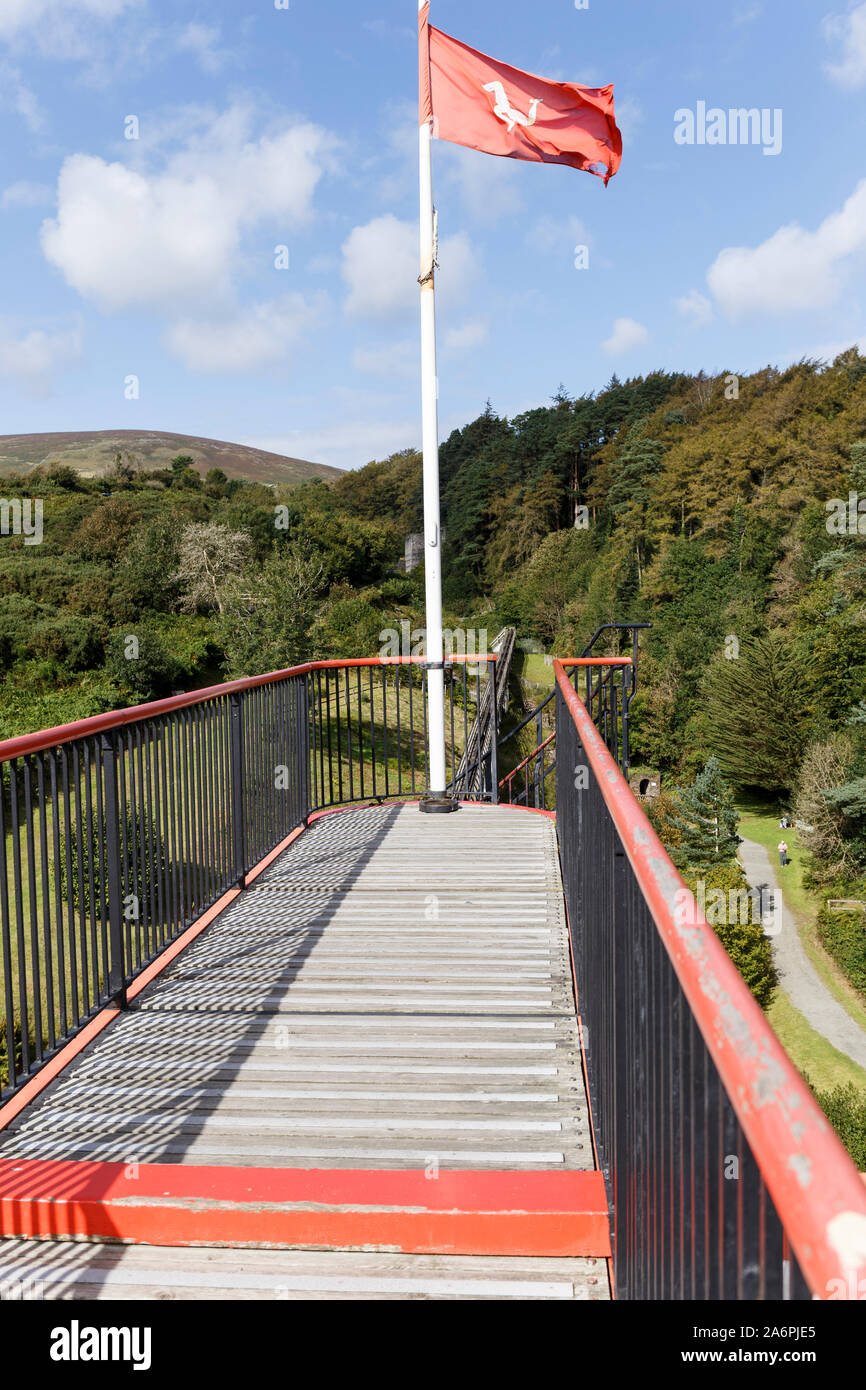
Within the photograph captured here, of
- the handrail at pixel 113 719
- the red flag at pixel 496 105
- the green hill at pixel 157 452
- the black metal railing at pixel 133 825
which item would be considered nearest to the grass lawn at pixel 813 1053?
the black metal railing at pixel 133 825

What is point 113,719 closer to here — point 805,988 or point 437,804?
point 437,804

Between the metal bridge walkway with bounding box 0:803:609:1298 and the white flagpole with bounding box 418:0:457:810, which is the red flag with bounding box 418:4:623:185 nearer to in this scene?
the white flagpole with bounding box 418:0:457:810

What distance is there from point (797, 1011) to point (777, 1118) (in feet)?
98.9

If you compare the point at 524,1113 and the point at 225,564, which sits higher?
the point at 225,564

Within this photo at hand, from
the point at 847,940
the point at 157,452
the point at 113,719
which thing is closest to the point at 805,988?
the point at 847,940

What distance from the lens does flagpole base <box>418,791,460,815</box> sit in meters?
7.27

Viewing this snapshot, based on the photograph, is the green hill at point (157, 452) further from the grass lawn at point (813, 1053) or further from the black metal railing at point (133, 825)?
the black metal railing at point (133, 825)

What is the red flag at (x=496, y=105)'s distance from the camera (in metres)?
7.32

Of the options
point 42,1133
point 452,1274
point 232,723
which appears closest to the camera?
point 452,1274

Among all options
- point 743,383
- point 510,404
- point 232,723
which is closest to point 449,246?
point 232,723

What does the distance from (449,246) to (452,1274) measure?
7379mm

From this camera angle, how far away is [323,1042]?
3.29 m

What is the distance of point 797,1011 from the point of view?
89.0 feet

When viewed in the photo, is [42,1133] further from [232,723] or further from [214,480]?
[214,480]
